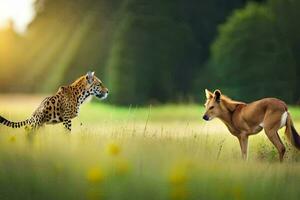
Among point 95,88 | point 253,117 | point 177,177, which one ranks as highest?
point 95,88

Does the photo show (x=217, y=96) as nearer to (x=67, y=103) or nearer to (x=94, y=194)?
(x=67, y=103)

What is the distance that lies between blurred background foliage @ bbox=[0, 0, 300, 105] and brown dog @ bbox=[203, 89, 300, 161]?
8.96 metres

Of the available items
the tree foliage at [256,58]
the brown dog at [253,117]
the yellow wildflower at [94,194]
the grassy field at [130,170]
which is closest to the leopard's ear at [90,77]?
the grassy field at [130,170]

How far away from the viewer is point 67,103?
7707 millimetres

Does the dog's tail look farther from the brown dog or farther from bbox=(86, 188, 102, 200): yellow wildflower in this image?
bbox=(86, 188, 102, 200): yellow wildflower

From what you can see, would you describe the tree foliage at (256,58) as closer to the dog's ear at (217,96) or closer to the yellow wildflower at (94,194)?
the dog's ear at (217,96)

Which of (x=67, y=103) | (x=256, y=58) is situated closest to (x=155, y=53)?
(x=256, y=58)

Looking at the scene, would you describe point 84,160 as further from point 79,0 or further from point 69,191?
point 79,0

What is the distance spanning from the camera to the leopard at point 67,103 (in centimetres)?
758

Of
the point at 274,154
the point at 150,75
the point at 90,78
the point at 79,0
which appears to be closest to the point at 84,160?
the point at 90,78

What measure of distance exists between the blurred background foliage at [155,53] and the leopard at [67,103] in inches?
333

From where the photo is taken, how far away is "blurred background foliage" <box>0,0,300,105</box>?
59.1 ft

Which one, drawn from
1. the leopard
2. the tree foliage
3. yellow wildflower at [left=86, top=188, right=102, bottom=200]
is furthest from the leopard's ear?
the tree foliage

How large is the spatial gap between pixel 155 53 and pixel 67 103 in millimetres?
12677
